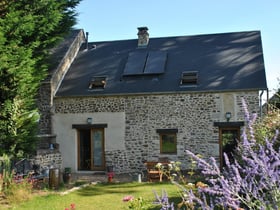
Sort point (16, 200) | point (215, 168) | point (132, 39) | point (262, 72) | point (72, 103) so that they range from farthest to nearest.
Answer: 1. point (132, 39)
2. point (72, 103)
3. point (262, 72)
4. point (16, 200)
5. point (215, 168)

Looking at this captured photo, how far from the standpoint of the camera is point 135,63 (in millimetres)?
16547

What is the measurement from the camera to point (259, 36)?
1714 cm

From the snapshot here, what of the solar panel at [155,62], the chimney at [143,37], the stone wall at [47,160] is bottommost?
the stone wall at [47,160]

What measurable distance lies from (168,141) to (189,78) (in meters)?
2.78

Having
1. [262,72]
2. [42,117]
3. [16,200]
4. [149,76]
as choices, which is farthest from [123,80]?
[16,200]

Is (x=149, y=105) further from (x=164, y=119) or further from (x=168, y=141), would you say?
(x=168, y=141)

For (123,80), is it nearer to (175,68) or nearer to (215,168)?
(175,68)

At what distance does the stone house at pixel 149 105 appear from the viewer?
14.5 m

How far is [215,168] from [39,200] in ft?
24.4

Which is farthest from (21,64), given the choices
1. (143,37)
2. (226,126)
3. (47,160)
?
(226,126)

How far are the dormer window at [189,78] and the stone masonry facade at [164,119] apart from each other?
2.10ft

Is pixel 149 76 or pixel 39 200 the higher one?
pixel 149 76

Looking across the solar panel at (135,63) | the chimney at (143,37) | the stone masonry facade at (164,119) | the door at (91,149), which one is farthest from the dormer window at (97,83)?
the chimney at (143,37)

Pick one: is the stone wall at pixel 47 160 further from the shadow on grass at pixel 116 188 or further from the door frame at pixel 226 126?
the door frame at pixel 226 126
